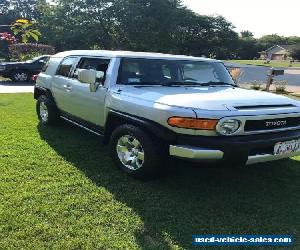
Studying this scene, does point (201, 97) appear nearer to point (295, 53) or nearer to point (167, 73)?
point (167, 73)

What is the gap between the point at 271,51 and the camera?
94.6 metres

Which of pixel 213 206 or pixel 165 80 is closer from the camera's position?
pixel 213 206

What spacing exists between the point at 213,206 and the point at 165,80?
2042mm

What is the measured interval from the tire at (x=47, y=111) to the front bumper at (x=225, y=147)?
3576mm

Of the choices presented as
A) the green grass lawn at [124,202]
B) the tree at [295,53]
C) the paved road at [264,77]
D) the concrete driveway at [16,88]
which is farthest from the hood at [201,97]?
the tree at [295,53]

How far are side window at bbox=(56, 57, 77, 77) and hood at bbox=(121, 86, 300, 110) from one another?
1790mm

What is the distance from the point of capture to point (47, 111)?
7.12 metres

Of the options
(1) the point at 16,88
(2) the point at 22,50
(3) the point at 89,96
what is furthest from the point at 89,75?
(2) the point at 22,50

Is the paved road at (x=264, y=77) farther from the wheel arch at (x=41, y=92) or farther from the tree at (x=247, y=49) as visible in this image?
the tree at (x=247, y=49)

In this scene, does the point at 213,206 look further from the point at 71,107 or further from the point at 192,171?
the point at 71,107

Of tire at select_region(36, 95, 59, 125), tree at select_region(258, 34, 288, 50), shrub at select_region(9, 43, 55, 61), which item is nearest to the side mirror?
tire at select_region(36, 95, 59, 125)

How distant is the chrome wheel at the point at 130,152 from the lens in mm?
4582

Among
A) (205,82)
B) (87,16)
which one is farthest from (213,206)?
(87,16)

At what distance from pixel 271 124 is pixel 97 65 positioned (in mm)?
2767
